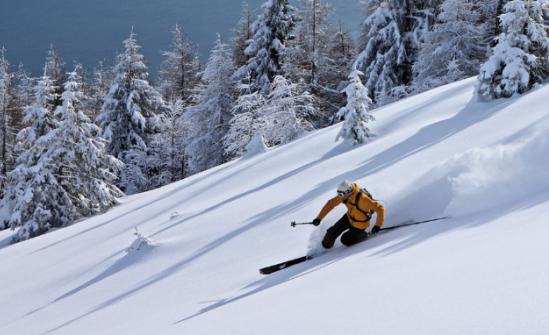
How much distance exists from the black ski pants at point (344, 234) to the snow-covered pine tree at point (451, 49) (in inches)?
818

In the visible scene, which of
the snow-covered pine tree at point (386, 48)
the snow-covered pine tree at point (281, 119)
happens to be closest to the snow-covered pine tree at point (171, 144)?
the snow-covered pine tree at point (281, 119)

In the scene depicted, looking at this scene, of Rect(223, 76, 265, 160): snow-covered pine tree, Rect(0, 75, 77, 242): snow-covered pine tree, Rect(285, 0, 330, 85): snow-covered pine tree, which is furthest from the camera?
Rect(285, 0, 330, 85): snow-covered pine tree

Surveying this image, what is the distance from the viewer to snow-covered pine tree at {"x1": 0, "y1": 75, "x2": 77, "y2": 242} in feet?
86.4

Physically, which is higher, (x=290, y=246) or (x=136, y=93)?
(x=136, y=93)

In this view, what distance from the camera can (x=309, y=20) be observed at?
3800 centimetres

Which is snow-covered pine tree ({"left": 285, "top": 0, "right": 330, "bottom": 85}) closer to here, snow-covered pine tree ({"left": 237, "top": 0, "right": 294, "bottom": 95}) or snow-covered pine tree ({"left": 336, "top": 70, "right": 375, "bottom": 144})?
snow-covered pine tree ({"left": 237, "top": 0, "right": 294, "bottom": 95})

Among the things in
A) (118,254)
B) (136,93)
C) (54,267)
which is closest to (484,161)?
(118,254)

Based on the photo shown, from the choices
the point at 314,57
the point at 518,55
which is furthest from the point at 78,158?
the point at 518,55

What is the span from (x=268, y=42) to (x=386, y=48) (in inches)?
316

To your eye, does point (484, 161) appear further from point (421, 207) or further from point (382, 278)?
point (382, 278)

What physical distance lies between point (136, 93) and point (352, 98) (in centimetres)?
2513

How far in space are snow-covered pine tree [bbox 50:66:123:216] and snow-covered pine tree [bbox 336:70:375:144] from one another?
1504cm

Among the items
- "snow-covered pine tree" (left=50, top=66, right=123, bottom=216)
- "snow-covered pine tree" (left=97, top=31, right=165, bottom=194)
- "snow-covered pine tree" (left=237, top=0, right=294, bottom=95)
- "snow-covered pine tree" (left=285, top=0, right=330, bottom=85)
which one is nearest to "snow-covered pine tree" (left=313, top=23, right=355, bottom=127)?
"snow-covered pine tree" (left=285, top=0, right=330, bottom=85)

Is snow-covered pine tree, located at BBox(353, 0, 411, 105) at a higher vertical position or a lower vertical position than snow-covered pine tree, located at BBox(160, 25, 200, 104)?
lower
